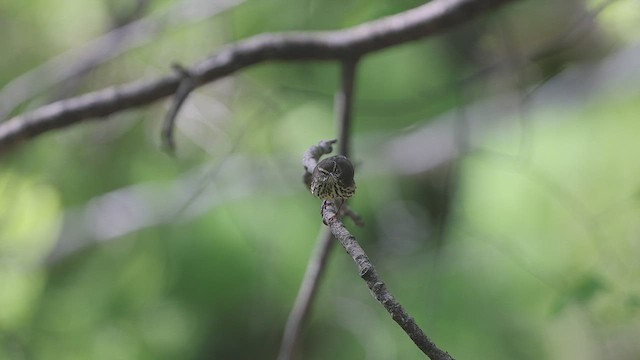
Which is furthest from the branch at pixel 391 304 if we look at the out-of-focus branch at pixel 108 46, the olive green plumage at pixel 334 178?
the out-of-focus branch at pixel 108 46

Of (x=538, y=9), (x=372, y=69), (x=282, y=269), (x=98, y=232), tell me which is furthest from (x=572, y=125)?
(x=98, y=232)

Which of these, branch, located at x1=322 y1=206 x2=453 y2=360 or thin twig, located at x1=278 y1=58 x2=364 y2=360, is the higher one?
thin twig, located at x1=278 y1=58 x2=364 y2=360

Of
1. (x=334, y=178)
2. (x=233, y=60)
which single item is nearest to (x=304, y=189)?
(x=233, y=60)

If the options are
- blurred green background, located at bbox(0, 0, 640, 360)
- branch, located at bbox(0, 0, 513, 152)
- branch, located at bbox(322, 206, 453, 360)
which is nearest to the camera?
branch, located at bbox(322, 206, 453, 360)

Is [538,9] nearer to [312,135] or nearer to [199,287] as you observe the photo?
[312,135]

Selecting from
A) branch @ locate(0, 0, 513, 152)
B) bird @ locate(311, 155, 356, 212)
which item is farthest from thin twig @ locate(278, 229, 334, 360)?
bird @ locate(311, 155, 356, 212)

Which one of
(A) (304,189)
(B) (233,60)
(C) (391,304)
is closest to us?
(C) (391,304)

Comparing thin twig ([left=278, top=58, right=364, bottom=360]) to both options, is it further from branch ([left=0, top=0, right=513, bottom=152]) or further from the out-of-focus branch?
the out-of-focus branch

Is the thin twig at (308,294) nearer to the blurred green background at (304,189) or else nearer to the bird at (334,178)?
the blurred green background at (304,189)

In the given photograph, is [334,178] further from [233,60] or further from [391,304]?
[233,60]
